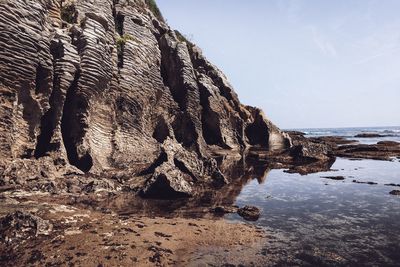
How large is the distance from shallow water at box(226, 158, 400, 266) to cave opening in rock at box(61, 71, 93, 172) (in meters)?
9.48

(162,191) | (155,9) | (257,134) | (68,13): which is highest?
(155,9)

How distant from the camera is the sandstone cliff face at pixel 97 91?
17.1 m

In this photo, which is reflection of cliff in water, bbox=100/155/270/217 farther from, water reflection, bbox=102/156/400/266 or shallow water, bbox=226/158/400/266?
shallow water, bbox=226/158/400/266

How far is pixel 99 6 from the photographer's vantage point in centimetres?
2634

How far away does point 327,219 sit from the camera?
13.2 meters

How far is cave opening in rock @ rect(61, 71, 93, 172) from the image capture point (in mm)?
19438

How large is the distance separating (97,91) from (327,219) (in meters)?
16.4

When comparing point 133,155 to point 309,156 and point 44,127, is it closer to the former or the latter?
point 44,127

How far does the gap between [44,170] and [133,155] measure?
873 centimetres

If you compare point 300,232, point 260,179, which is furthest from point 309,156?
point 300,232

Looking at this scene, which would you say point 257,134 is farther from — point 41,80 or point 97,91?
point 41,80

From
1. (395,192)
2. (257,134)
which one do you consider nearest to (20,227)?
(395,192)

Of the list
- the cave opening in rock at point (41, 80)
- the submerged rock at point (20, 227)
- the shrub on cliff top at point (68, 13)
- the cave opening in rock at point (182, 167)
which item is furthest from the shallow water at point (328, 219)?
the shrub on cliff top at point (68, 13)

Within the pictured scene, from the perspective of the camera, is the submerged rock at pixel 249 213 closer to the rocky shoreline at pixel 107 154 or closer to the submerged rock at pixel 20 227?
the rocky shoreline at pixel 107 154
